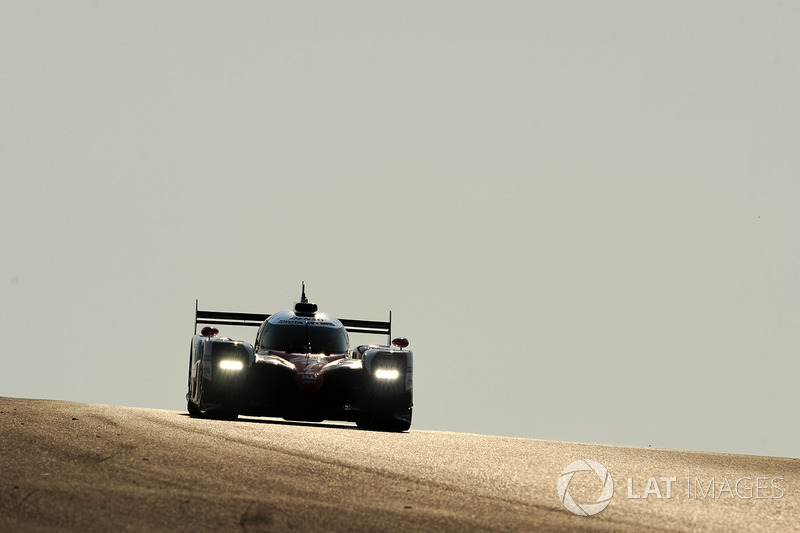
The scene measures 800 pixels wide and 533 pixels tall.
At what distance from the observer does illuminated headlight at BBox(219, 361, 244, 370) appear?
1895 centimetres

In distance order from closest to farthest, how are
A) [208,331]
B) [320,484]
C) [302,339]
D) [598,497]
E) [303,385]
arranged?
1. [320,484]
2. [598,497]
3. [303,385]
4. [208,331]
5. [302,339]

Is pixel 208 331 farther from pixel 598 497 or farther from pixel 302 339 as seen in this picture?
pixel 598 497

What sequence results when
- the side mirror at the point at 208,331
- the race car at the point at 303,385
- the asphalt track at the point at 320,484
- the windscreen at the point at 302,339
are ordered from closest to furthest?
the asphalt track at the point at 320,484, the race car at the point at 303,385, the side mirror at the point at 208,331, the windscreen at the point at 302,339

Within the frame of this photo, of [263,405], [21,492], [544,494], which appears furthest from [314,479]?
[263,405]

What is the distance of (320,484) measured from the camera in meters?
10.2

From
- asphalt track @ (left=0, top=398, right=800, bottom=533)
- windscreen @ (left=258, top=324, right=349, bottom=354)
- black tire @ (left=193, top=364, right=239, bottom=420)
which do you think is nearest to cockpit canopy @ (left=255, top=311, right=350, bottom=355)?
windscreen @ (left=258, top=324, right=349, bottom=354)

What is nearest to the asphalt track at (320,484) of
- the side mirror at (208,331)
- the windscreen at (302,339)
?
the side mirror at (208,331)

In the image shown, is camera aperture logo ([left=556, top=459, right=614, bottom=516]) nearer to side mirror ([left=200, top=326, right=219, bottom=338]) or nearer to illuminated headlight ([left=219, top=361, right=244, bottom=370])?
illuminated headlight ([left=219, top=361, right=244, bottom=370])

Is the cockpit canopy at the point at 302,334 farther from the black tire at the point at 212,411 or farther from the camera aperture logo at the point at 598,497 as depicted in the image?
the camera aperture logo at the point at 598,497

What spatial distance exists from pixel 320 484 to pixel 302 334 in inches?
424

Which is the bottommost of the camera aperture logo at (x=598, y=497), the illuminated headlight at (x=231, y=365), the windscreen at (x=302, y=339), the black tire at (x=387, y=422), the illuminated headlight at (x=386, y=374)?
the black tire at (x=387, y=422)

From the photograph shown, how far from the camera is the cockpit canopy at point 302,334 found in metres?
20.8

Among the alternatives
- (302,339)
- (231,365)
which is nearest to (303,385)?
(231,365)

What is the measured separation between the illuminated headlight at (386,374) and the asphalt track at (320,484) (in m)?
3.02
